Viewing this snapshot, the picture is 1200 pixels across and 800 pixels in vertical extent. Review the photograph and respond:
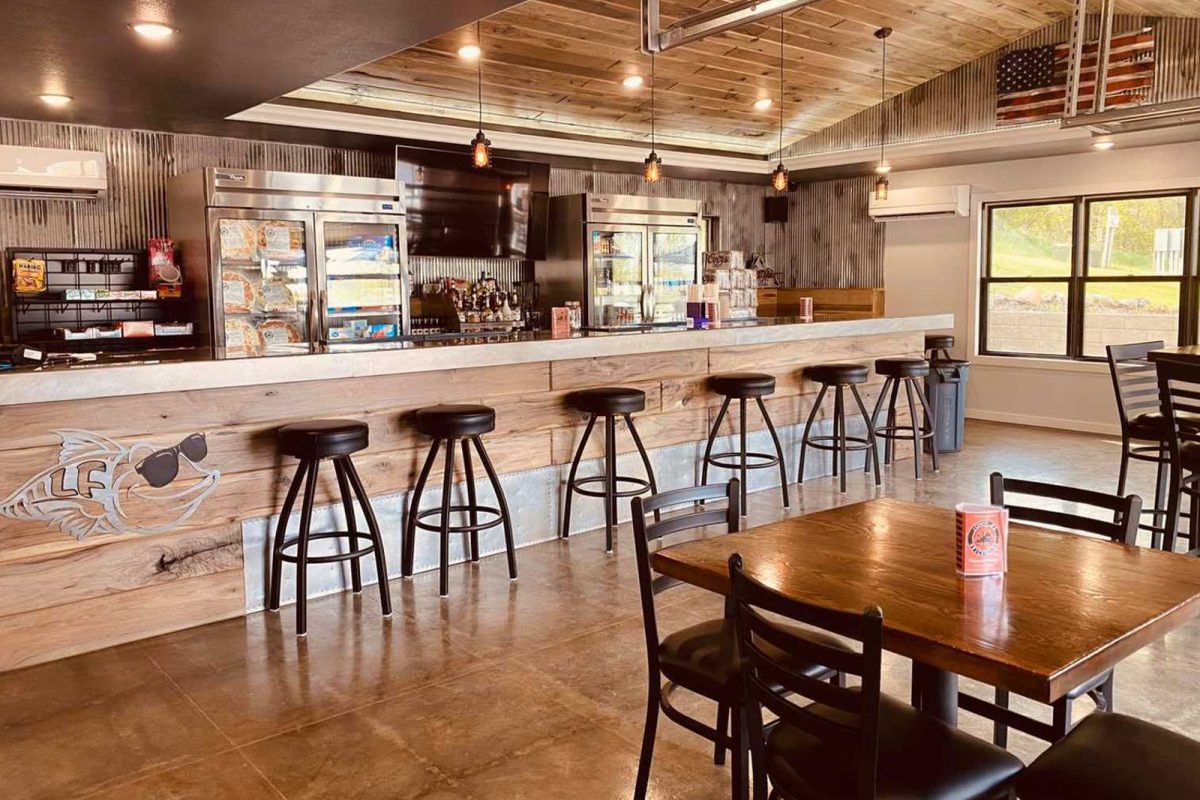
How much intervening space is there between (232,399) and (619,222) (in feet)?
16.5

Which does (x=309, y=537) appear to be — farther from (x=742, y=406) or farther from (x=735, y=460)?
(x=735, y=460)

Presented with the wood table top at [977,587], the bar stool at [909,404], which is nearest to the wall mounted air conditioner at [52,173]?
the wood table top at [977,587]

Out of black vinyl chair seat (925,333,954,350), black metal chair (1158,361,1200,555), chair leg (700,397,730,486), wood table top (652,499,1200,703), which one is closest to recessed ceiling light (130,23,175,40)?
wood table top (652,499,1200,703)

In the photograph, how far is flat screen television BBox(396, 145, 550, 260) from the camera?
7160mm

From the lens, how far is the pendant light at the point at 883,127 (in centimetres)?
758

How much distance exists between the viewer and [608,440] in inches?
195

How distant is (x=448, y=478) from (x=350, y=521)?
0.47 meters

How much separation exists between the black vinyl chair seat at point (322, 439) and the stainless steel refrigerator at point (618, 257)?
4.39 m

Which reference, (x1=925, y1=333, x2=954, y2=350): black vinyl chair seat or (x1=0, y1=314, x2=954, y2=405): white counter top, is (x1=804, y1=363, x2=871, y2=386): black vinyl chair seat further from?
(x1=925, y1=333, x2=954, y2=350): black vinyl chair seat

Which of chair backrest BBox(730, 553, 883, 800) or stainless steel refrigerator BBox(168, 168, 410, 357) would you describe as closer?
chair backrest BBox(730, 553, 883, 800)

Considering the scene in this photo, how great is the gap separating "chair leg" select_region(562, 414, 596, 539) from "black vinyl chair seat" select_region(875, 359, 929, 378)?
2.56 metres

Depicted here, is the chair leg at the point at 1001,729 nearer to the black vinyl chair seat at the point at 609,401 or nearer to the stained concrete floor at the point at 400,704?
the stained concrete floor at the point at 400,704

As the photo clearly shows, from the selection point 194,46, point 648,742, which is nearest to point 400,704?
point 648,742

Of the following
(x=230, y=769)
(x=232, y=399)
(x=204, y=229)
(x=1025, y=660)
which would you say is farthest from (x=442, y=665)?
(x=204, y=229)
